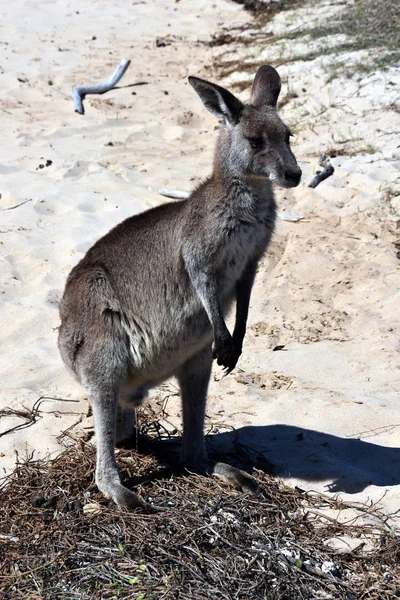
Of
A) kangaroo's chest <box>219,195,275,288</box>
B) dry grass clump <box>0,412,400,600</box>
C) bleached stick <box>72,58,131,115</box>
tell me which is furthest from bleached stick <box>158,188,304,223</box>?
dry grass clump <box>0,412,400,600</box>

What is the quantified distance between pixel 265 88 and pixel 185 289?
1.13 meters

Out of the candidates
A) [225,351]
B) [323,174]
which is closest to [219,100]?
[225,351]

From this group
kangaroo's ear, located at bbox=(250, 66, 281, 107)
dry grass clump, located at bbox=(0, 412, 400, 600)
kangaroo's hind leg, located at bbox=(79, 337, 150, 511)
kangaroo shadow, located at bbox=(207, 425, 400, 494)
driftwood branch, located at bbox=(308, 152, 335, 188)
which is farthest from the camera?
driftwood branch, located at bbox=(308, 152, 335, 188)

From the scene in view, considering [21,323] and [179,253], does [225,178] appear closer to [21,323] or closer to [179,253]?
[179,253]

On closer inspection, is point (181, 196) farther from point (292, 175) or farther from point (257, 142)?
point (292, 175)

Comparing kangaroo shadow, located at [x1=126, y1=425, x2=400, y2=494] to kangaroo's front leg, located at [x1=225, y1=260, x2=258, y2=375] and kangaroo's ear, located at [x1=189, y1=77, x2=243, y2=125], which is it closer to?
kangaroo's front leg, located at [x1=225, y1=260, x2=258, y2=375]

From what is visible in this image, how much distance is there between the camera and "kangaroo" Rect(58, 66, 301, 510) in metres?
4.18

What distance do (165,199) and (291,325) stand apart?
79.1 inches

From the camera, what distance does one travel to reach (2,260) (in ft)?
21.3

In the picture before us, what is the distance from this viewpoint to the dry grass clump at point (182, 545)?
3385 millimetres

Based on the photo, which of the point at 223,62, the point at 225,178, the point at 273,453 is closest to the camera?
the point at 225,178

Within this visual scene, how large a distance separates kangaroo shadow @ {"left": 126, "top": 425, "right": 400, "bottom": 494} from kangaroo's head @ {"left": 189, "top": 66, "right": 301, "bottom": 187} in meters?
1.41

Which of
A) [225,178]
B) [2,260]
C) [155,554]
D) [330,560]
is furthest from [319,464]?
[2,260]

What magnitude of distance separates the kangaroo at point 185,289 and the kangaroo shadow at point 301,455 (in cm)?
26
